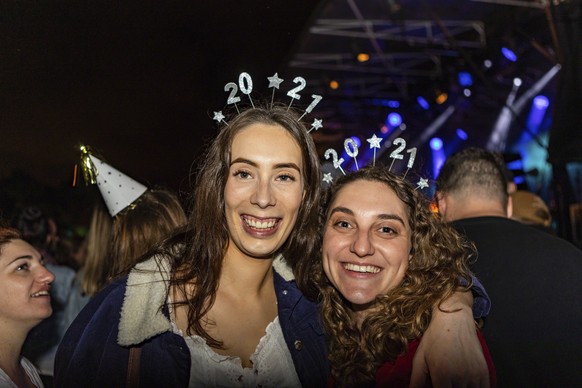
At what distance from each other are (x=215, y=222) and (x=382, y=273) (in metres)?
0.68

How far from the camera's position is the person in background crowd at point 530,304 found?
2277 mm

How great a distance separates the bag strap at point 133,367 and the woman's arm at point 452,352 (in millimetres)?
922

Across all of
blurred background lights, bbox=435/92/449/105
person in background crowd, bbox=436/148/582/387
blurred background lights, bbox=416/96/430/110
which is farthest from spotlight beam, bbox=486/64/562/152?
person in background crowd, bbox=436/148/582/387

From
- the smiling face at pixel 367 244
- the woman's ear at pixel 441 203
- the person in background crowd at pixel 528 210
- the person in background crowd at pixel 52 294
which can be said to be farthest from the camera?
the person in background crowd at pixel 528 210

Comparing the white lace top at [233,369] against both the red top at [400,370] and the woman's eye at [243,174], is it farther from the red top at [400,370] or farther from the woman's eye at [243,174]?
the woman's eye at [243,174]

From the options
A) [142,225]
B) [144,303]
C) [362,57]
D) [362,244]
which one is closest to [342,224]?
[362,244]

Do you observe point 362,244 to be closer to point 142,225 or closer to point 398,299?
point 398,299

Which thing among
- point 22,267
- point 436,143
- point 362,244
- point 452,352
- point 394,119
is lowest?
point 452,352

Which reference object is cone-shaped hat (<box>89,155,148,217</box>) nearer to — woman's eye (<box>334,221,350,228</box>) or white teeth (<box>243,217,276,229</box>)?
white teeth (<box>243,217,276,229</box>)

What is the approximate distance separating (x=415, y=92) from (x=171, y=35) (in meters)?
8.41

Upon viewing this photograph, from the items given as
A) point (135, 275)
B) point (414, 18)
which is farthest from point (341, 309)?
point (414, 18)

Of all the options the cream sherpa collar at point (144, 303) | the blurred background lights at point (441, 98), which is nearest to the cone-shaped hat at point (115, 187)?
the cream sherpa collar at point (144, 303)

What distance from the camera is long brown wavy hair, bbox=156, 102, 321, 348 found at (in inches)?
78.7

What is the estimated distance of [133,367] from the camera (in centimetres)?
179
